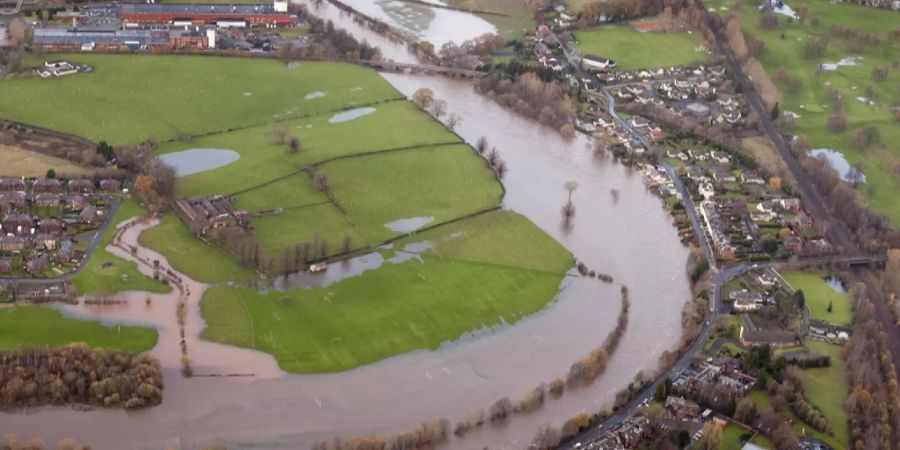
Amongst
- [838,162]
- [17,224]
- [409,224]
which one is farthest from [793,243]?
[17,224]

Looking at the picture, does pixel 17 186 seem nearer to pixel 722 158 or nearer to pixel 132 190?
pixel 132 190

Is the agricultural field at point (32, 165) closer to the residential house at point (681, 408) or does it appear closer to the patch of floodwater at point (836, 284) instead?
the residential house at point (681, 408)

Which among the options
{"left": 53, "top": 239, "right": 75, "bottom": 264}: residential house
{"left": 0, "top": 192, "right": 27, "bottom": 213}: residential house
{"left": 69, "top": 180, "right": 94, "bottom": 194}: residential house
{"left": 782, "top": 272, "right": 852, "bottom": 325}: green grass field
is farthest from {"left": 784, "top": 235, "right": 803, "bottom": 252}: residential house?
{"left": 0, "top": 192, "right": 27, "bottom": 213}: residential house

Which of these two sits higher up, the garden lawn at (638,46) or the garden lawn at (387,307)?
the garden lawn at (638,46)

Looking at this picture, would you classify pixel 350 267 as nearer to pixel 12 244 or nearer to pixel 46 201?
pixel 12 244

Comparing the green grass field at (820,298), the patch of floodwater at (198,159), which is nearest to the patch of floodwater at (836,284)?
the green grass field at (820,298)

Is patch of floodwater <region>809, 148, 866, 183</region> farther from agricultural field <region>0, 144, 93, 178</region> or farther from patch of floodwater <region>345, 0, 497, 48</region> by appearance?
agricultural field <region>0, 144, 93, 178</region>
